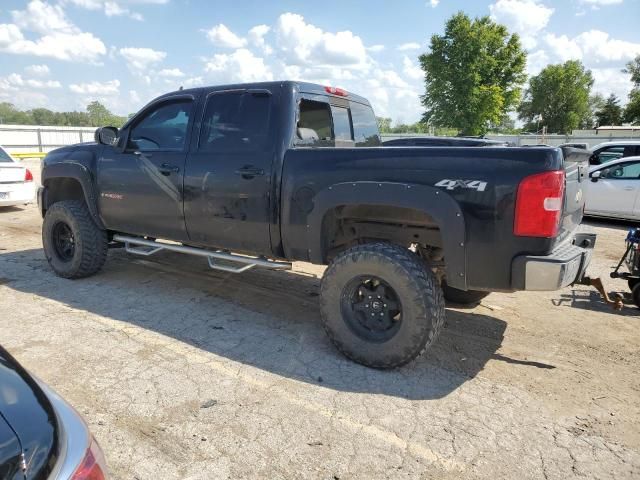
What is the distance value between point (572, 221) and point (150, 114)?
4067mm

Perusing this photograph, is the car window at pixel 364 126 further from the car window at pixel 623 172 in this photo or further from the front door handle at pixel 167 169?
the car window at pixel 623 172

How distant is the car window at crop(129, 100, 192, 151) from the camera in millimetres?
4781

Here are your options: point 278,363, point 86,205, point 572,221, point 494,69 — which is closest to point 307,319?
point 278,363

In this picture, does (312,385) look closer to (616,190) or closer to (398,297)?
(398,297)

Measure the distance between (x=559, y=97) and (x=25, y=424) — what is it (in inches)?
3224

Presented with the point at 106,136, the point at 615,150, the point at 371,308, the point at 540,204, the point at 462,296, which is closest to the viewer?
the point at 540,204

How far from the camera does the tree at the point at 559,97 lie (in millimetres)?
70875

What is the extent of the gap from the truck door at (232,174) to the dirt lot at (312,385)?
82 cm

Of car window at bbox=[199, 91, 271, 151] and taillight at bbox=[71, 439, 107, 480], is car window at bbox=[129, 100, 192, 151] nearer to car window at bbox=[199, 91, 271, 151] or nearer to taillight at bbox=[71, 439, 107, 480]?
car window at bbox=[199, 91, 271, 151]

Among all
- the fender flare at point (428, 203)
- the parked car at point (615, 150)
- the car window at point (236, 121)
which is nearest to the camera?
the fender flare at point (428, 203)

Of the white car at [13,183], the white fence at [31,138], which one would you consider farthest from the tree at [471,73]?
the white car at [13,183]

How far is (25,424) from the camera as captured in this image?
1.39 metres

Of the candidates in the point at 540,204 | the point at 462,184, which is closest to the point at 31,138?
the point at 462,184

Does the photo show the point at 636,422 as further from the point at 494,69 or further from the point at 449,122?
the point at 494,69
